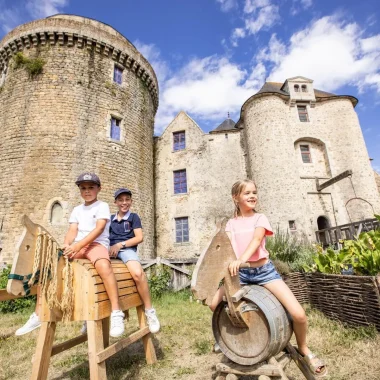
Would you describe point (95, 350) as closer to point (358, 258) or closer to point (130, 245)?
point (130, 245)

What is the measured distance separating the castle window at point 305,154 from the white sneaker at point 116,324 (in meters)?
17.6

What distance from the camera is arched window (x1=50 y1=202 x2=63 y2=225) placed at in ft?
36.9

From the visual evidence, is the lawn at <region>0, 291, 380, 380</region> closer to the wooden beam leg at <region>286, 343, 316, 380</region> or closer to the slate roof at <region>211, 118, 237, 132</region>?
the wooden beam leg at <region>286, 343, 316, 380</region>

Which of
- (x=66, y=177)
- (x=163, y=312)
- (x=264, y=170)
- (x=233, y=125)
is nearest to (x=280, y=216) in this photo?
(x=264, y=170)

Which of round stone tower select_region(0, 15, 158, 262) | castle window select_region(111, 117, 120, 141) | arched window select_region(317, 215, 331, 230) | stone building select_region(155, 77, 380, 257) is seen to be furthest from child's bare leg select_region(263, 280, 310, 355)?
arched window select_region(317, 215, 331, 230)

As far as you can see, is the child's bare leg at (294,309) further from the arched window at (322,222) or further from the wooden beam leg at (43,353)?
the arched window at (322,222)

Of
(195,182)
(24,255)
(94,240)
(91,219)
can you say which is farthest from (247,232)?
(195,182)

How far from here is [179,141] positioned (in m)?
18.7

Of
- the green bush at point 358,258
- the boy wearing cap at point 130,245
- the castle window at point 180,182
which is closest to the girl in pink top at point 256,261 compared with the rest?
the boy wearing cap at point 130,245

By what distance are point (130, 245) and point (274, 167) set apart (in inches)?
548

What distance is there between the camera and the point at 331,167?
16.8m

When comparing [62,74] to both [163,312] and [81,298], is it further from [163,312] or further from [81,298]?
[81,298]

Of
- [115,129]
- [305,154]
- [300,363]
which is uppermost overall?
[115,129]

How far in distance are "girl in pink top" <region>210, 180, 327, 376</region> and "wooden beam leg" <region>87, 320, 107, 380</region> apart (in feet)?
3.89
